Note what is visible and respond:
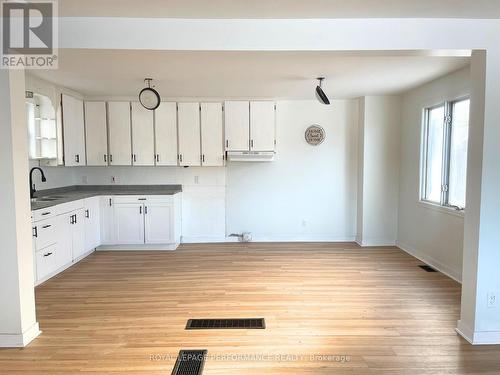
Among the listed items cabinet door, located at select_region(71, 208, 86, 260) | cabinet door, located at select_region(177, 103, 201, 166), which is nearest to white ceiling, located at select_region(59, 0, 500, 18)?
cabinet door, located at select_region(71, 208, 86, 260)

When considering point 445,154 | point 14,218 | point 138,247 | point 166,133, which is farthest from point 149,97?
point 445,154

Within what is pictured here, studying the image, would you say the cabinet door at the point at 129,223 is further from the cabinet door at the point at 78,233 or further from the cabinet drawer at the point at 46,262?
the cabinet drawer at the point at 46,262

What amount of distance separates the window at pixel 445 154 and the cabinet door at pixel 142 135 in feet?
14.3

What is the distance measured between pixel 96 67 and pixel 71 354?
2977 millimetres

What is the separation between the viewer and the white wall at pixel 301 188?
589 cm

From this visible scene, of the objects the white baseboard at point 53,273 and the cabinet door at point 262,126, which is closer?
the white baseboard at point 53,273

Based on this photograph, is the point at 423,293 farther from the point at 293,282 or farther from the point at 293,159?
the point at 293,159

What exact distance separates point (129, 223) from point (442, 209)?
15.2 feet

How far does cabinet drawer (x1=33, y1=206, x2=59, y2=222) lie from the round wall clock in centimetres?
408

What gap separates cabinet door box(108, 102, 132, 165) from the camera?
18.2ft

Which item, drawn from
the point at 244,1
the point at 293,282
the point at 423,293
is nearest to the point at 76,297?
the point at 293,282

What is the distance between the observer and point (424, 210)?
15.7ft

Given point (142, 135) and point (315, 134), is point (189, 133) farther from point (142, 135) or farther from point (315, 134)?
point (315, 134)

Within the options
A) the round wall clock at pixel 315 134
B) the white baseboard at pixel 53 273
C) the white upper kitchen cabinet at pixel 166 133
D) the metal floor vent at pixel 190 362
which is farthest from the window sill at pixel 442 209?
the white baseboard at pixel 53 273
